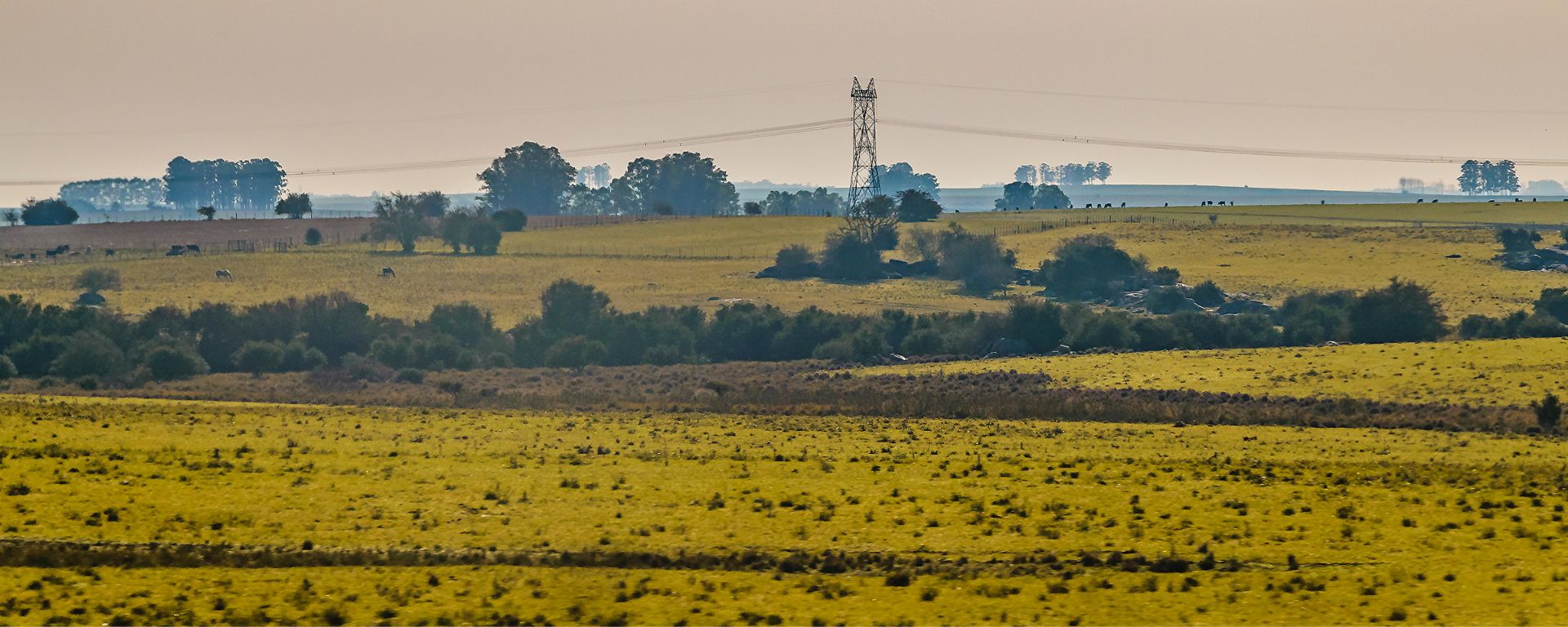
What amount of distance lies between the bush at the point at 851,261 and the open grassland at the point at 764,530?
298ft

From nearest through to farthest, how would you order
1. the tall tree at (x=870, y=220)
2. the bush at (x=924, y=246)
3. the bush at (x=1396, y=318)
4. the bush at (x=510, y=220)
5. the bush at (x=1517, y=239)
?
the bush at (x=1396, y=318)
the bush at (x=1517, y=239)
the bush at (x=924, y=246)
the tall tree at (x=870, y=220)
the bush at (x=510, y=220)

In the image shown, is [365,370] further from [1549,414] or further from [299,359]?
[1549,414]

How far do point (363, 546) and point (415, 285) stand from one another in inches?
4087

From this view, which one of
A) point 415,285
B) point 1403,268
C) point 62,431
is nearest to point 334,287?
point 415,285

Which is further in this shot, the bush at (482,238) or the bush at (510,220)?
the bush at (510,220)

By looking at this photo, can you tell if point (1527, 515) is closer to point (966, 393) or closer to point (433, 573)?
point (433, 573)

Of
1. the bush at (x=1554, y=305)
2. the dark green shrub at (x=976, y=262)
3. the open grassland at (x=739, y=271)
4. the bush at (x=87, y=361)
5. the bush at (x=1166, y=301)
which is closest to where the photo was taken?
the bush at (x=87, y=361)

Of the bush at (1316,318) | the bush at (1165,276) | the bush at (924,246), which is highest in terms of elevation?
the bush at (924,246)

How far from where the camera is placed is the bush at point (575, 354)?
3814 inches

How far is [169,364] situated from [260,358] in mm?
6651

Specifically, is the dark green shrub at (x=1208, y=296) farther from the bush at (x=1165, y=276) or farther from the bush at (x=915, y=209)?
the bush at (x=915, y=209)

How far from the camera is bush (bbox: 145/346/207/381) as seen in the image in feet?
282

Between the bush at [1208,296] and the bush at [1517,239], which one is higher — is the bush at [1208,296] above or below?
below

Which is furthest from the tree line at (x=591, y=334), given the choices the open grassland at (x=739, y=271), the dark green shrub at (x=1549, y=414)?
the dark green shrub at (x=1549, y=414)
